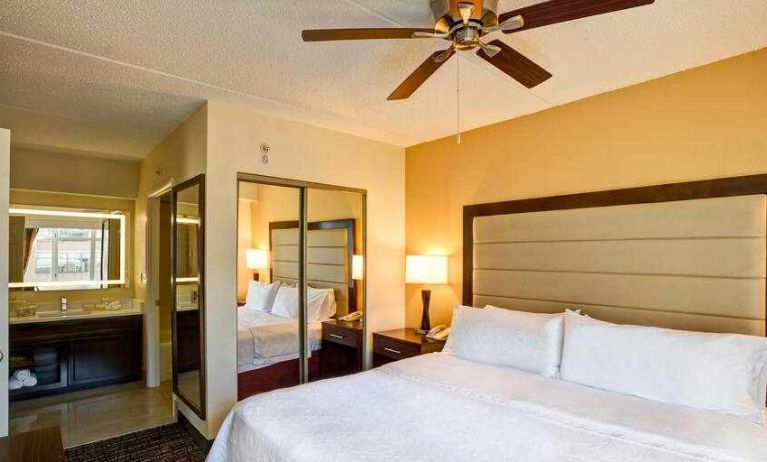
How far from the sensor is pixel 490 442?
1.69 metres

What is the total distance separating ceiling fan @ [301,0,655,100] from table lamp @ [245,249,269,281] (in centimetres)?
207

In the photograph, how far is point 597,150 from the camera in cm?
297

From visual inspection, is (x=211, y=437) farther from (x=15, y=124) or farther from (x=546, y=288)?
(x=15, y=124)

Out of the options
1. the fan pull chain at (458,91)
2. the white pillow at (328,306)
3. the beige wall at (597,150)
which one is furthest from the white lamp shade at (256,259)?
the fan pull chain at (458,91)

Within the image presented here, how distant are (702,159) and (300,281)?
2995 millimetres

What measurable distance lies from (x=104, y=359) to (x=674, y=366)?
4.94 meters

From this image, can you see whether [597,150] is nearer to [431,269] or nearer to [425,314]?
[431,269]

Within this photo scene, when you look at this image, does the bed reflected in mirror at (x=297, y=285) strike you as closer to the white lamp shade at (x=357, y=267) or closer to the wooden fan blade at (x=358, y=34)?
the white lamp shade at (x=357, y=267)

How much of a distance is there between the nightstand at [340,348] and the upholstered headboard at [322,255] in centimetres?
14

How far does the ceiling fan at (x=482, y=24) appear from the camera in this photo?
1482 millimetres

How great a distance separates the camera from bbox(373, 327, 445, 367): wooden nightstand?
3469 mm

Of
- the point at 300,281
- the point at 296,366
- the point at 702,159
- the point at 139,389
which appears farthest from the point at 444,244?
the point at 139,389

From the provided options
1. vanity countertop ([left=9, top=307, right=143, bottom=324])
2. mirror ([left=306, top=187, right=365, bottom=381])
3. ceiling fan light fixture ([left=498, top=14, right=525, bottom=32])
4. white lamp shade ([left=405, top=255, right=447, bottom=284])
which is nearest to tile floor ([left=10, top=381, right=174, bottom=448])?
vanity countertop ([left=9, top=307, right=143, bottom=324])

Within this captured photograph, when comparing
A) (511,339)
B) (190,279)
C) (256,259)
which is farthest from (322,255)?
(511,339)
